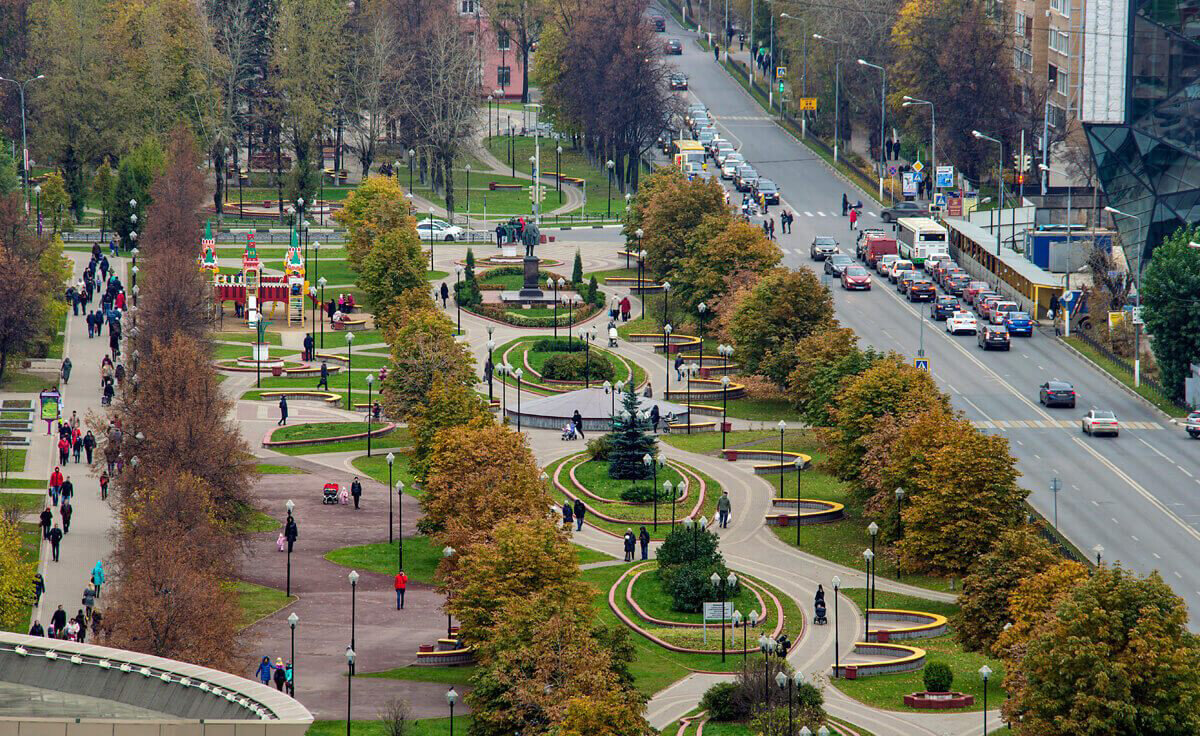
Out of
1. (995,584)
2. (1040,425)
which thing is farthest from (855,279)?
(995,584)

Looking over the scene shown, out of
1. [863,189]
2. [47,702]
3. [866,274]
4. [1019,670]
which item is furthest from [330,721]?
[863,189]

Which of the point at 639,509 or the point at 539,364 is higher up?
the point at 539,364

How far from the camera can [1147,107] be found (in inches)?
Result: 4793

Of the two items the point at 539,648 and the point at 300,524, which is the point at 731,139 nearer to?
the point at 300,524

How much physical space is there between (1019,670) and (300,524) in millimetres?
32588

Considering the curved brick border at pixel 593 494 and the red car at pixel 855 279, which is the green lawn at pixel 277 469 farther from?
the red car at pixel 855 279

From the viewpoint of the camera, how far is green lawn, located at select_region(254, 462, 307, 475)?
9400 cm

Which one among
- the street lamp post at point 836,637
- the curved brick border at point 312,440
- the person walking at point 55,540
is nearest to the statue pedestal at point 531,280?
the curved brick border at point 312,440

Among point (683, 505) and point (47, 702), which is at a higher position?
point (47, 702)

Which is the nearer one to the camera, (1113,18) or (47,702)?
(47,702)

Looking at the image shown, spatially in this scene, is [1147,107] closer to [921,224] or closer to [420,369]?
[921,224]

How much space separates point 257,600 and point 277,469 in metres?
17.6

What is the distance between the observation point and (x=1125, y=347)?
113m

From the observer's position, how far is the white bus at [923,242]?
132125 millimetres
